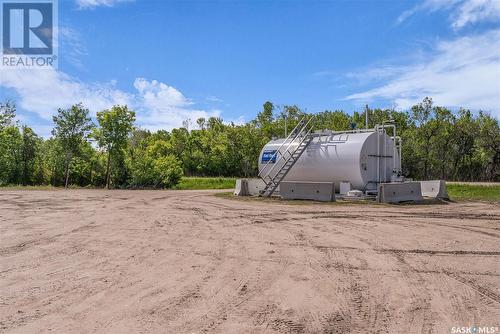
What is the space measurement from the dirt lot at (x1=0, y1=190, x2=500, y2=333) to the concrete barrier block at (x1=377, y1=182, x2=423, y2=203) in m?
6.05

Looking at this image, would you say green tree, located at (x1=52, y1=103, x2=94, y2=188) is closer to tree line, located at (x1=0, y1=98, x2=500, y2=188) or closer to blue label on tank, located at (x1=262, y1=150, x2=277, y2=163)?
tree line, located at (x1=0, y1=98, x2=500, y2=188)

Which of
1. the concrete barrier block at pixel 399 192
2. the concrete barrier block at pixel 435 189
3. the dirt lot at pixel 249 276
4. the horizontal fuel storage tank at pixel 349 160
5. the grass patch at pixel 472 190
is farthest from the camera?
the grass patch at pixel 472 190

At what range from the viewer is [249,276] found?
697 centimetres

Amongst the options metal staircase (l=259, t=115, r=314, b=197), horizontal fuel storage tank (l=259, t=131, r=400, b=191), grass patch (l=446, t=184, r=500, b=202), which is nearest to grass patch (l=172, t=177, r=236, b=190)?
metal staircase (l=259, t=115, r=314, b=197)

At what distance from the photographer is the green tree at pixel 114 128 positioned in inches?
1379

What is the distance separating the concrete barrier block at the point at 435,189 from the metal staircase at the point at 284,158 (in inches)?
254

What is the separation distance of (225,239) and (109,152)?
28.2 metres

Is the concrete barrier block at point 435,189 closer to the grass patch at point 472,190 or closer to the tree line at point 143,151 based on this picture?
the grass patch at point 472,190

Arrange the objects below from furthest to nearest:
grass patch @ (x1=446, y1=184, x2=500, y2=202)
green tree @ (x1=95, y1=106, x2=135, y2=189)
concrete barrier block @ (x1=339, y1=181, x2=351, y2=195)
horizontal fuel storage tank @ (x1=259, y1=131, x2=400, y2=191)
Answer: green tree @ (x1=95, y1=106, x2=135, y2=189) < grass patch @ (x1=446, y1=184, x2=500, y2=202) < concrete barrier block @ (x1=339, y1=181, x2=351, y2=195) < horizontal fuel storage tank @ (x1=259, y1=131, x2=400, y2=191)

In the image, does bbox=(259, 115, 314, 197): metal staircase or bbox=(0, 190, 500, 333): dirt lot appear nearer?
bbox=(0, 190, 500, 333): dirt lot

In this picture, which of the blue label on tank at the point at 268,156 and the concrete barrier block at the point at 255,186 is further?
the blue label on tank at the point at 268,156

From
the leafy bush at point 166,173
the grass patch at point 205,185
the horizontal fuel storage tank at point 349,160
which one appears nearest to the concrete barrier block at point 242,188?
the horizontal fuel storage tank at point 349,160

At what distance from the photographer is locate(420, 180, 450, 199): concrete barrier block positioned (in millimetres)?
21453
